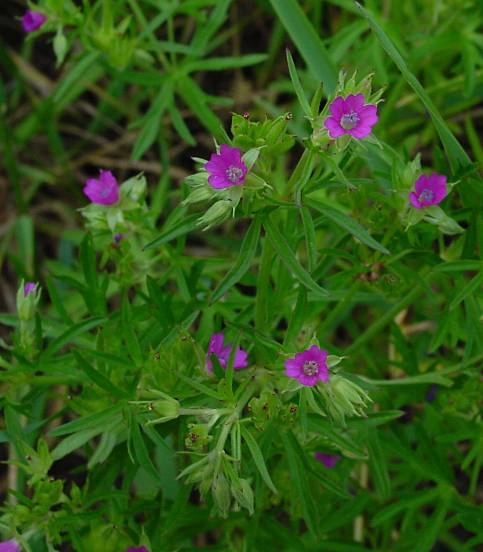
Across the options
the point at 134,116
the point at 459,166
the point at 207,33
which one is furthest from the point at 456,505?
the point at 134,116

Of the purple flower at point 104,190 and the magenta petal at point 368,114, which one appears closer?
the magenta petal at point 368,114

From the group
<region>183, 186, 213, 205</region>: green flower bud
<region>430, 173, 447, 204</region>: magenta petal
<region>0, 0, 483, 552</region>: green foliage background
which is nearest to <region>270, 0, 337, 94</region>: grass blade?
<region>0, 0, 483, 552</region>: green foliage background

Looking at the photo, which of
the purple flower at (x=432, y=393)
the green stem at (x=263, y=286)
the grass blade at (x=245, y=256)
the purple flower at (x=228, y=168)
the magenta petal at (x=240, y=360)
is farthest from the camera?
the purple flower at (x=432, y=393)

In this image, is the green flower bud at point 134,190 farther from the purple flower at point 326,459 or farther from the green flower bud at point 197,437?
the purple flower at point 326,459

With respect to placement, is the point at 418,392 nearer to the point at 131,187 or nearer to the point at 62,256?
the point at 131,187

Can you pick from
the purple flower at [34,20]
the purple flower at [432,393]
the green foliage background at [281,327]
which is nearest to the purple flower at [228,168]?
the green foliage background at [281,327]

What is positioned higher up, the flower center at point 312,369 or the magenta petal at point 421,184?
the magenta petal at point 421,184
